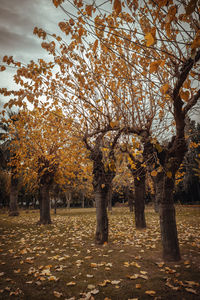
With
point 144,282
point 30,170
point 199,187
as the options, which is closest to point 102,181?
point 144,282

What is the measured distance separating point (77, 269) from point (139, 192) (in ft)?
18.9

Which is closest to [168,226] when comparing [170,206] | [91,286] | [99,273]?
[170,206]

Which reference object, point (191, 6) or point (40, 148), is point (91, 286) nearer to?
point (191, 6)

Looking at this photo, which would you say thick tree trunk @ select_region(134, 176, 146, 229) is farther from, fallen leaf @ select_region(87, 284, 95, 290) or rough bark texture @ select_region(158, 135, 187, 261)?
fallen leaf @ select_region(87, 284, 95, 290)

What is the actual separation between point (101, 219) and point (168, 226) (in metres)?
2.70

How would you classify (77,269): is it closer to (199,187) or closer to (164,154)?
(164,154)

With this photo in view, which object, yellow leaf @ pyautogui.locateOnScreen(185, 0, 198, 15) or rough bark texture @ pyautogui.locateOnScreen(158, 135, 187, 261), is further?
rough bark texture @ pyautogui.locateOnScreen(158, 135, 187, 261)

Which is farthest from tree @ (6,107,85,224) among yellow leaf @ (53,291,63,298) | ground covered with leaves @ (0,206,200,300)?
yellow leaf @ (53,291,63,298)

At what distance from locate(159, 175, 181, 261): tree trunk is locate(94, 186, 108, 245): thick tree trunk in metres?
2.46

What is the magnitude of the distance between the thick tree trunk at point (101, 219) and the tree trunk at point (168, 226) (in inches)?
96.9

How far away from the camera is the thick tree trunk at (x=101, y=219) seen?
21.6 feet

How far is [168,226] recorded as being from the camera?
470 centimetres

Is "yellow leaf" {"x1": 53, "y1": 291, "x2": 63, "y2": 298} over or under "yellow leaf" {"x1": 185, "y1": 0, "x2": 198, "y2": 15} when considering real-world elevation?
under

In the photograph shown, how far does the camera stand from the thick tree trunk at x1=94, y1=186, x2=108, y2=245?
21.6ft
